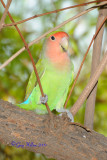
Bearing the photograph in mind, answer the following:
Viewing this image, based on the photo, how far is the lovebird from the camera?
1191mm

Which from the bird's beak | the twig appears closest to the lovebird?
the bird's beak

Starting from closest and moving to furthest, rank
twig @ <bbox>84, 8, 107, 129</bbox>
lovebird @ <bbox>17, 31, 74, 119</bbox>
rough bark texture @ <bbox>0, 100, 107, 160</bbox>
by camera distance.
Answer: rough bark texture @ <bbox>0, 100, 107, 160</bbox> < twig @ <bbox>84, 8, 107, 129</bbox> < lovebird @ <bbox>17, 31, 74, 119</bbox>

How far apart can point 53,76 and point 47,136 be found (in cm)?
40

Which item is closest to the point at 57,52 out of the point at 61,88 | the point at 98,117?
the point at 61,88

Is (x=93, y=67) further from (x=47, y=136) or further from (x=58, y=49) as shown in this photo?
(x=47, y=136)

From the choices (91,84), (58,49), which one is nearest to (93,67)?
(91,84)

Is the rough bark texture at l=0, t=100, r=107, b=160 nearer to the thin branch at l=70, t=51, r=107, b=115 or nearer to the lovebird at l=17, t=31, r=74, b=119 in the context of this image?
the thin branch at l=70, t=51, r=107, b=115

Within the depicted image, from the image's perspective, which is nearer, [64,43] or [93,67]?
[93,67]

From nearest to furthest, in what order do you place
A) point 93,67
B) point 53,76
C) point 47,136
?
point 47,136
point 93,67
point 53,76

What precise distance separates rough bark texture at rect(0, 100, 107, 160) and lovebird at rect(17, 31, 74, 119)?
282 mm

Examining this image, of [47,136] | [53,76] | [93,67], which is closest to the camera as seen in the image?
[47,136]

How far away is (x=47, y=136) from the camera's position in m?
0.88

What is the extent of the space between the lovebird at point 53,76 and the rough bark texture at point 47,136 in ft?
0.93

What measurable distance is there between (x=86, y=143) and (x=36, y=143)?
214mm
